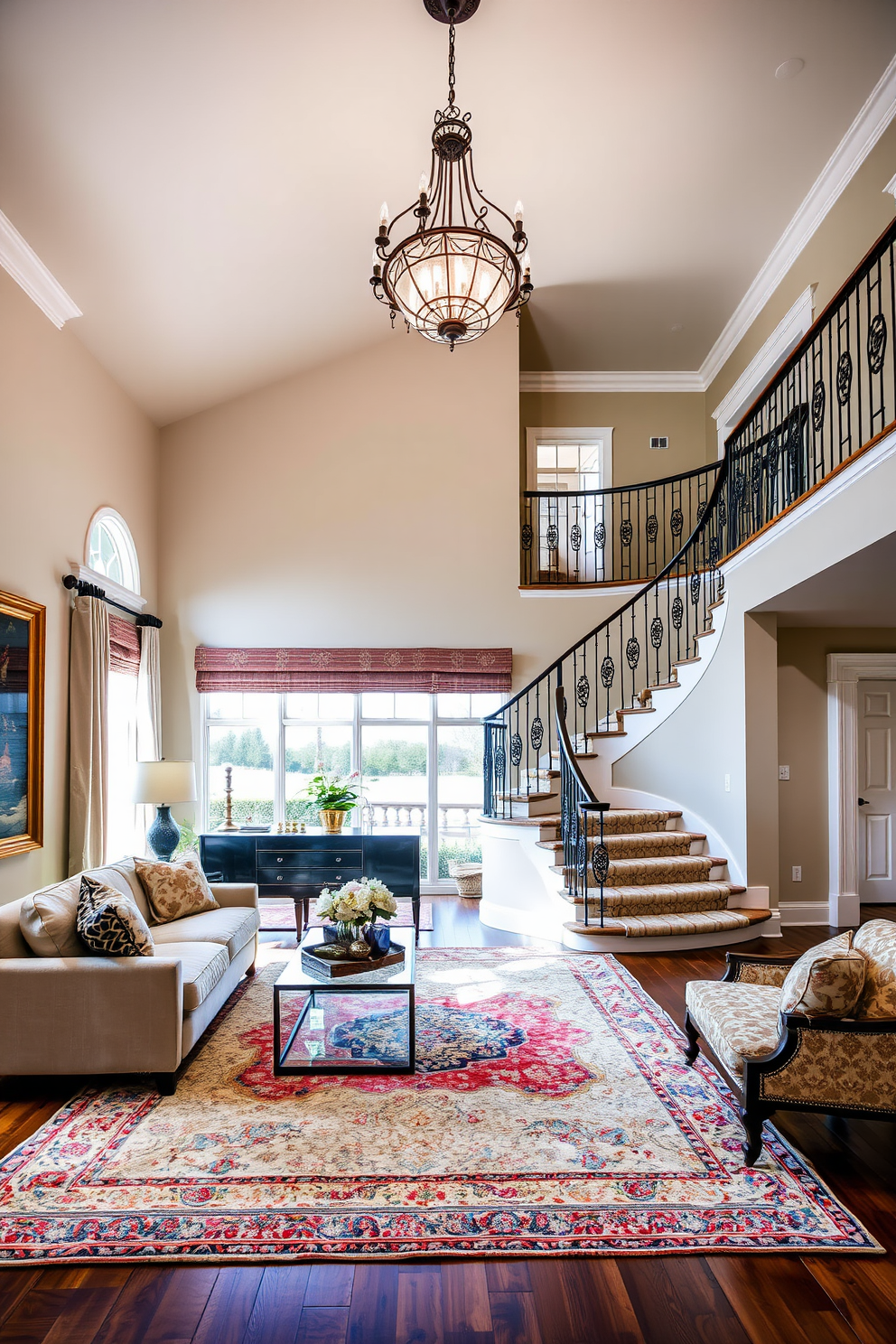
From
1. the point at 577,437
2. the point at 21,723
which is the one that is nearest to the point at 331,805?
the point at 21,723

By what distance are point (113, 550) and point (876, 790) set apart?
6669 mm

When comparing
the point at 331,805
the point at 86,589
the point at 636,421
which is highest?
the point at 636,421

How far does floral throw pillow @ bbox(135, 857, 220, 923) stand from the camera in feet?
15.2

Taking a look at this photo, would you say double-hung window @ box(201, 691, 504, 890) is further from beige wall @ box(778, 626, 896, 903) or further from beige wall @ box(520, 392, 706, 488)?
beige wall @ box(520, 392, 706, 488)

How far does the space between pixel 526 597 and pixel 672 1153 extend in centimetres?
558

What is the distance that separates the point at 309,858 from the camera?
6.25 meters

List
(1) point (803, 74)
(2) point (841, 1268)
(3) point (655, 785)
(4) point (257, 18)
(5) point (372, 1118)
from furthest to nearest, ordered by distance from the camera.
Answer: (3) point (655, 785)
(1) point (803, 74)
(4) point (257, 18)
(5) point (372, 1118)
(2) point (841, 1268)

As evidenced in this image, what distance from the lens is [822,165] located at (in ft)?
19.3

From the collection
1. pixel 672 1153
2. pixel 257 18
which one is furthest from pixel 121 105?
pixel 672 1153

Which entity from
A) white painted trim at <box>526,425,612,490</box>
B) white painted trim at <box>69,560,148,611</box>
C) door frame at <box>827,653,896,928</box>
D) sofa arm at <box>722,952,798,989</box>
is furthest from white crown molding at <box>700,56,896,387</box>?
white painted trim at <box>69,560,148,611</box>

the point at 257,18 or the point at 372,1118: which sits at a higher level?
the point at 257,18

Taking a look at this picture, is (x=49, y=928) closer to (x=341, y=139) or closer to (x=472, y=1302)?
(x=472, y=1302)

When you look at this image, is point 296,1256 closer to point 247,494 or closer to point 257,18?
point 257,18

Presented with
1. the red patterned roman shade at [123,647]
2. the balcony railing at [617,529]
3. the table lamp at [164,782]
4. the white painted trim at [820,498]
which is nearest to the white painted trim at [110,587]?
the red patterned roman shade at [123,647]
